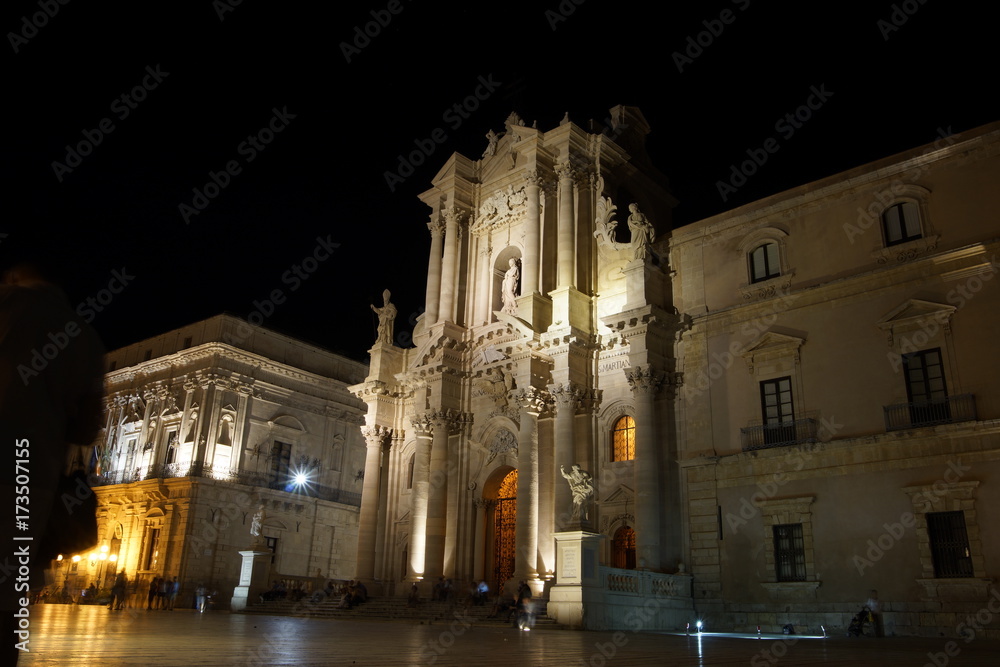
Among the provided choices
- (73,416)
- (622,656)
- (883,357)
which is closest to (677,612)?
(883,357)

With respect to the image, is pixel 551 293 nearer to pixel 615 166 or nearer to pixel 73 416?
pixel 615 166

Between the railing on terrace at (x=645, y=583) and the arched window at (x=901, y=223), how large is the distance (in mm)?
11260

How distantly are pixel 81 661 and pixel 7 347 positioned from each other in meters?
4.30

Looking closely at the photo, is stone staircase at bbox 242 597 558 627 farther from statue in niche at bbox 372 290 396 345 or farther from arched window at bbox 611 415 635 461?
statue in niche at bbox 372 290 396 345

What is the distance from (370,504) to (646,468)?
501 inches

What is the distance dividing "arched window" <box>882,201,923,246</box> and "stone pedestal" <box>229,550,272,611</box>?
23.6m

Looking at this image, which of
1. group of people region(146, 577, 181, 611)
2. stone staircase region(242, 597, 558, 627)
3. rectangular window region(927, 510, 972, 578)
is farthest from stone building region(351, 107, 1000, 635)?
group of people region(146, 577, 181, 611)

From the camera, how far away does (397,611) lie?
24.7m

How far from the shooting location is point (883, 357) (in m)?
21.0

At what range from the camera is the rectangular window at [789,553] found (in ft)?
68.9

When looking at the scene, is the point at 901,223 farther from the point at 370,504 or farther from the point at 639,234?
the point at 370,504

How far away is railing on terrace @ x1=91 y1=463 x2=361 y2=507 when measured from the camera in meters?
37.5

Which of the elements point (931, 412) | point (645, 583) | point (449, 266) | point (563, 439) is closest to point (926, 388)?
point (931, 412)

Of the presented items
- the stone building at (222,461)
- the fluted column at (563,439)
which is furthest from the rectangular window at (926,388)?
the stone building at (222,461)
